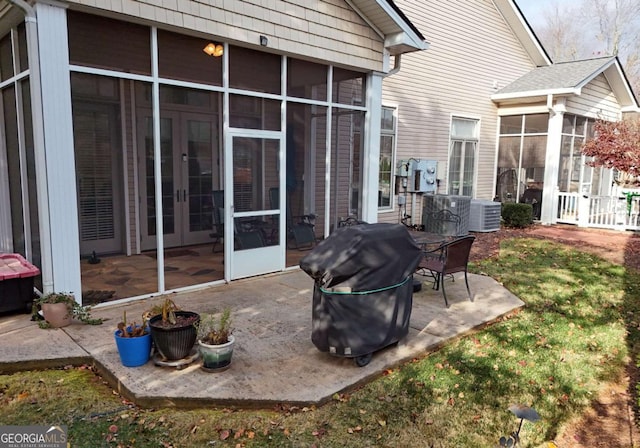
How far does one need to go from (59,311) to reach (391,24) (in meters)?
5.63

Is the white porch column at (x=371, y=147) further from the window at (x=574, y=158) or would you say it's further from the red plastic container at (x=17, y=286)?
the window at (x=574, y=158)

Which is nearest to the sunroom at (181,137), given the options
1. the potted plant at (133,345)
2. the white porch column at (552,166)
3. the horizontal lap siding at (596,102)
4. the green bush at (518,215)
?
the potted plant at (133,345)

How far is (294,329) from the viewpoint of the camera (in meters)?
4.50

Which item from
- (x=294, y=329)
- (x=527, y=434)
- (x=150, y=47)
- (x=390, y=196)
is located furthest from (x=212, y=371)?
(x=390, y=196)

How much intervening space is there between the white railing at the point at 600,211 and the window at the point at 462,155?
91.8 inches

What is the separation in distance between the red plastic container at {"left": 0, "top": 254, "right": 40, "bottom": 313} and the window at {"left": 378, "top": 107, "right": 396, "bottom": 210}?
7104mm

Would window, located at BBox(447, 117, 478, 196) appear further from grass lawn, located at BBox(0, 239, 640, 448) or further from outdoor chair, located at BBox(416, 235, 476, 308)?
grass lawn, located at BBox(0, 239, 640, 448)

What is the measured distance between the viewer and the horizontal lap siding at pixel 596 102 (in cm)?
1258

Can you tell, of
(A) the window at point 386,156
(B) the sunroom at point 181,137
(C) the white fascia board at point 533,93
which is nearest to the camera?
(B) the sunroom at point 181,137

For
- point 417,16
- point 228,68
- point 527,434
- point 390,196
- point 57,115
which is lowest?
point 527,434

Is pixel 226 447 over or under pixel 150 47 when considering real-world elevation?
under

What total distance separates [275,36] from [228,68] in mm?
760

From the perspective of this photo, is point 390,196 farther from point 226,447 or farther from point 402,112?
point 226,447

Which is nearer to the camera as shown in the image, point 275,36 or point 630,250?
point 275,36
